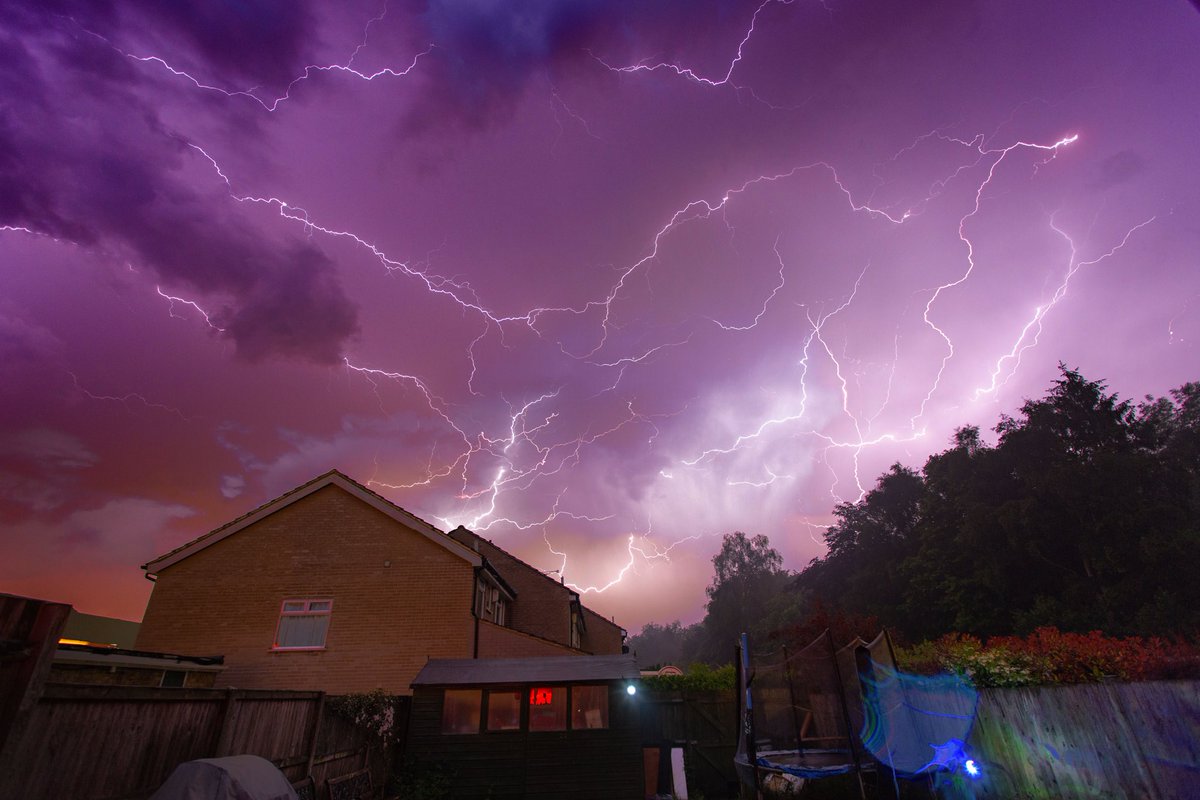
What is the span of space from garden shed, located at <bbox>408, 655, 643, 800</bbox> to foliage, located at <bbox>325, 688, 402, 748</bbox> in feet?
1.78

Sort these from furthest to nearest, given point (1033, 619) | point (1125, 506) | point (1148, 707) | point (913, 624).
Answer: point (913, 624), point (1033, 619), point (1125, 506), point (1148, 707)

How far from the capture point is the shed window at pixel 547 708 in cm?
1262

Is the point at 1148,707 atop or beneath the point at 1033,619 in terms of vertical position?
beneath

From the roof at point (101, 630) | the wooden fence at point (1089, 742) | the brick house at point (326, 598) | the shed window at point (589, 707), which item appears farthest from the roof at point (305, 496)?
the wooden fence at point (1089, 742)

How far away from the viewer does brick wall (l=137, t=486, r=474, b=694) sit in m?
14.8

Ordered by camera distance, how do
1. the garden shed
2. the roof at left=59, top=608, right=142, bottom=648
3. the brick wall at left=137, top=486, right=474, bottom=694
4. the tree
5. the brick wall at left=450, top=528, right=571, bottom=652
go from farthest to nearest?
the tree → the brick wall at left=450, top=528, right=571, bottom=652 → the roof at left=59, top=608, right=142, bottom=648 → the brick wall at left=137, top=486, right=474, bottom=694 → the garden shed

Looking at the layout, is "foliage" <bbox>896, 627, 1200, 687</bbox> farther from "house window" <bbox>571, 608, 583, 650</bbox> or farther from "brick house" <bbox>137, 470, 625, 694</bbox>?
"house window" <bbox>571, 608, 583, 650</bbox>

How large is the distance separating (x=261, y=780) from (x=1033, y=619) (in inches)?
1205

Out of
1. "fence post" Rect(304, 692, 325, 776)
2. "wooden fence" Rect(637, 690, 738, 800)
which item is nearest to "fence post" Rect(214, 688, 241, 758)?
"fence post" Rect(304, 692, 325, 776)

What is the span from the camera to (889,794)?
29.7ft

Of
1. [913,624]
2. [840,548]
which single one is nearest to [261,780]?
[913,624]

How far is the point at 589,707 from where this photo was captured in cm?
1285

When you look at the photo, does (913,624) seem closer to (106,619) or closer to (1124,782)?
(1124,782)

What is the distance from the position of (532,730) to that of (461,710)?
5.65ft
